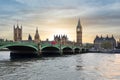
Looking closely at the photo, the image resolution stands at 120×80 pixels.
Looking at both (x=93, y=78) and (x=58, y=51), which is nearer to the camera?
(x=93, y=78)

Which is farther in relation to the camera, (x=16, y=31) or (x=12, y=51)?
(x=16, y=31)

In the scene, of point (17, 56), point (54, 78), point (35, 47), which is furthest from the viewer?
point (17, 56)

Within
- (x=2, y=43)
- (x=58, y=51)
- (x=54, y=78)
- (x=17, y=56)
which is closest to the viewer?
(x=54, y=78)

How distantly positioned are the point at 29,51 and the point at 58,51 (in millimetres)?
30031

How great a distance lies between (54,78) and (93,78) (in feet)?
16.7

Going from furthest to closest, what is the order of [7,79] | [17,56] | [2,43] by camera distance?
[17,56]
[2,43]
[7,79]

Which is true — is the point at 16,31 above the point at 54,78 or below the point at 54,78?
above

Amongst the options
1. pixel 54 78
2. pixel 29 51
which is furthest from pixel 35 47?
pixel 54 78

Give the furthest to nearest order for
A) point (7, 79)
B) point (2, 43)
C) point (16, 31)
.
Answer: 1. point (16, 31)
2. point (2, 43)
3. point (7, 79)

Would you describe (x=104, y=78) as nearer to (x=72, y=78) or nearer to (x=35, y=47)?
(x=72, y=78)

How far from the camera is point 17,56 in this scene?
295ft

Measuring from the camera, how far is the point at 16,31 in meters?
174

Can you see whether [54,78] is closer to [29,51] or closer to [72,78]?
[72,78]

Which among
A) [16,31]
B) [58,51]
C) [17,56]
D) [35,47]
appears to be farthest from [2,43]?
[16,31]
